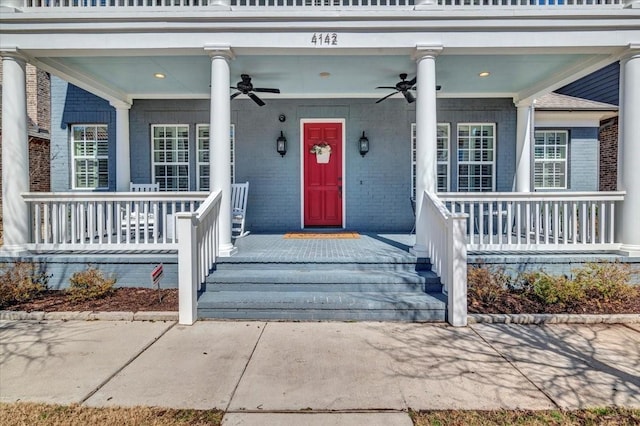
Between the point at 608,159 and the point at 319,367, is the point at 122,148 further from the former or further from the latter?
the point at 608,159

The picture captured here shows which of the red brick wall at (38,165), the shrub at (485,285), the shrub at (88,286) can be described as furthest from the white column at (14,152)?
the shrub at (485,285)

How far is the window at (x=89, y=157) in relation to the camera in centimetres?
851

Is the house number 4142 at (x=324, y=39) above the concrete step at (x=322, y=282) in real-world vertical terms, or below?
above

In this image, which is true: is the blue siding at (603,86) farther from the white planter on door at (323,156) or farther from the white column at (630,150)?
the white planter on door at (323,156)

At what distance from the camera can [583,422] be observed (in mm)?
2488

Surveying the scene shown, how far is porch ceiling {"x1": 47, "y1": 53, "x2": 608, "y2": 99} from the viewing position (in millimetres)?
5984

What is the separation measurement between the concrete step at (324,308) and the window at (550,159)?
21.1 ft

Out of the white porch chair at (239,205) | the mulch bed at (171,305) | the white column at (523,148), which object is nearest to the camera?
the mulch bed at (171,305)

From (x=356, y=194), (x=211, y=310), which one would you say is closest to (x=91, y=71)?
(x=211, y=310)

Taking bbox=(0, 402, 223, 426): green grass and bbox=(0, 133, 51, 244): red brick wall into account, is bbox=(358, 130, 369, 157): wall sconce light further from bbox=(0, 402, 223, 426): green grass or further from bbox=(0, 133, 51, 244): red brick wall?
bbox=(0, 133, 51, 244): red brick wall

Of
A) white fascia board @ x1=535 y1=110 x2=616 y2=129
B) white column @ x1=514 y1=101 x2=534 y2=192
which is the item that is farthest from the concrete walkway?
white fascia board @ x1=535 y1=110 x2=616 y2=129

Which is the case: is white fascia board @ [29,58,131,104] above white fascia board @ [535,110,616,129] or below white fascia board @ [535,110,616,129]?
above

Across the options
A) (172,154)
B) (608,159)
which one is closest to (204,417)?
(172,154)

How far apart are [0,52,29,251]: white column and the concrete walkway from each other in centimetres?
176
